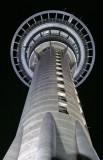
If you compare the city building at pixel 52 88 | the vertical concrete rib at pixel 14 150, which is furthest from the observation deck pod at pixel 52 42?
the vertical concrete rib at pixel 14 150

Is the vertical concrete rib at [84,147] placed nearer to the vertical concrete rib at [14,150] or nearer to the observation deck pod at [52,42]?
the vertical concrete rib at [14,150]

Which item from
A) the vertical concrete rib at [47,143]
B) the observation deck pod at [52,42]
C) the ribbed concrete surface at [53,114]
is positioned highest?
the observation deck pod at [52,42]

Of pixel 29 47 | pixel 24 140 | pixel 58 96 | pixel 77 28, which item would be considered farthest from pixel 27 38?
pixel 24 140

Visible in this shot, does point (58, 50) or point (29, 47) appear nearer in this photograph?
point (58, 50)

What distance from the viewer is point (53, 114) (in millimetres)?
30141

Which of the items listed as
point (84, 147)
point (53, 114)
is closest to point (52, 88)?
point (53, 114)

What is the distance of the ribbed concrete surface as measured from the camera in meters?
25.5

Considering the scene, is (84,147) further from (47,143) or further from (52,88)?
(52,88)

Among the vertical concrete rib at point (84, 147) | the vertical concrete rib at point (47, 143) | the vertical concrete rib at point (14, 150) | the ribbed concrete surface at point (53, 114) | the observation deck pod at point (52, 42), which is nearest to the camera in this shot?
the vertical concrete rib at point (47, 143)

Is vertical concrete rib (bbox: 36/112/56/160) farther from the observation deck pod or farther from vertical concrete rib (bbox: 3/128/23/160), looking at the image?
the observation deck pod

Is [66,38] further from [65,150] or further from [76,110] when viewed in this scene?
[65,150]

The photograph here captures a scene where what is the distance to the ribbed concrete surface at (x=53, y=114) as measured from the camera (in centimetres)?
2545

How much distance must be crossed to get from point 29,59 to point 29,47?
349 centimetres

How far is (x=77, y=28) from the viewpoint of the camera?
63.1m
